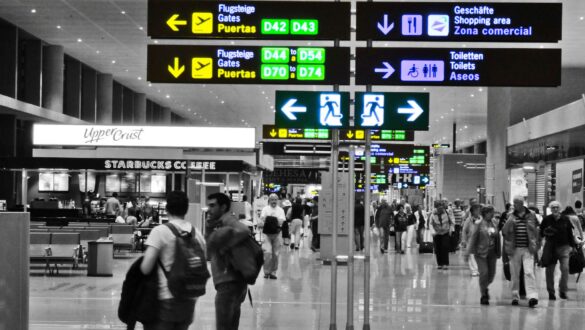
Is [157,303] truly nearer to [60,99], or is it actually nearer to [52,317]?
[52,317]

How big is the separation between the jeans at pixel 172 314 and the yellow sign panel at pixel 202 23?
4.29 metres

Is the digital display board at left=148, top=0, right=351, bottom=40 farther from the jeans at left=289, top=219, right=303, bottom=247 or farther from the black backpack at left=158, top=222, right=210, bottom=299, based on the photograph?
the jeans at left=289, top=219, right=303, bottom=247

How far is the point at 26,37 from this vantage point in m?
39.1

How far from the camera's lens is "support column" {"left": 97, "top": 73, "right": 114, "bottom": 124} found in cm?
4916

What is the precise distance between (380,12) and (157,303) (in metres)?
4.85

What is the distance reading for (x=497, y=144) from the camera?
43.5m

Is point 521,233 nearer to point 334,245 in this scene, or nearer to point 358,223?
point 334,245

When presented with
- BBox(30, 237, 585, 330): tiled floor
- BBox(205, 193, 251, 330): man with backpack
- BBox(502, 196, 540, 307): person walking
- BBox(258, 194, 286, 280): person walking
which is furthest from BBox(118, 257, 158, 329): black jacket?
BBox(258, 194, 286, 280): person walking

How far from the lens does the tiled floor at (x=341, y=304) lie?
11.6m

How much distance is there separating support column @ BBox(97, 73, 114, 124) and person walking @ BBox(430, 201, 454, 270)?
30.3 m

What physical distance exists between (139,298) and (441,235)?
53.6 ft

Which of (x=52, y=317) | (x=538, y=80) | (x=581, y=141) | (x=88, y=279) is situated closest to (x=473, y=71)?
(x=538, y=80)

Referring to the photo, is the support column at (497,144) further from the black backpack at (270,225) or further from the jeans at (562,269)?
the jeans at (562,269)

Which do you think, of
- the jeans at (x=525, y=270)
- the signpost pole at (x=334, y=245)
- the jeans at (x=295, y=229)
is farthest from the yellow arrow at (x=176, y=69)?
the jeans at (x=295, y=229)
